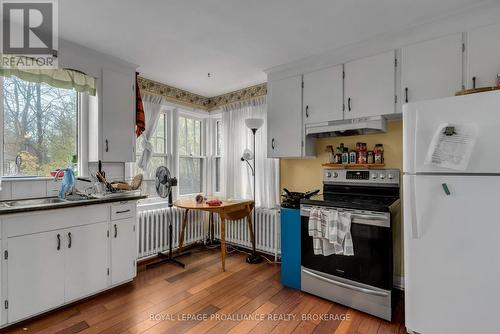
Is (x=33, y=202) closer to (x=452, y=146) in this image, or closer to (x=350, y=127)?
(x=350, y=127)

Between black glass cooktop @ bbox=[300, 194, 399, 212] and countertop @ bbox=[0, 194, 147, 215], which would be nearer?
countertop @ bbox=[0, 194, 147, 215]

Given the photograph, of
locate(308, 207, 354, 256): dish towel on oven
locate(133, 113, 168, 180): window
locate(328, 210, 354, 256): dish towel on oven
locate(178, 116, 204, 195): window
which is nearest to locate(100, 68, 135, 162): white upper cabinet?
locate(133, 113, 168, 180): window

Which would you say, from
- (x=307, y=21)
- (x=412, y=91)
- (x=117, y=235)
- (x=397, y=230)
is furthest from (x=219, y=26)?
(x=397, y=230)

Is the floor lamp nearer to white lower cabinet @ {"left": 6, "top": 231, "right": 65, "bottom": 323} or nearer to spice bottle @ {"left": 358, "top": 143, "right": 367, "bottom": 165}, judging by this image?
spice bottle @ {"left": 358, "top": 143, "right": 367, "bottom": 165}

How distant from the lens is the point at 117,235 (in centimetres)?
243

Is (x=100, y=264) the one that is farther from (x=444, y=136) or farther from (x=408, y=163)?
(x=444, y=136)

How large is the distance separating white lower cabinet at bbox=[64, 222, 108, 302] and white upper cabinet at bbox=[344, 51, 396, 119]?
8.48 feet

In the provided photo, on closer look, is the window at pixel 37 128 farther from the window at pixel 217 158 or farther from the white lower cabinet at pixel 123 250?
the window at pixel 217 158

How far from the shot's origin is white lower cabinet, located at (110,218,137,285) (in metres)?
2.40

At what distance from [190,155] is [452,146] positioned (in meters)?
3.18

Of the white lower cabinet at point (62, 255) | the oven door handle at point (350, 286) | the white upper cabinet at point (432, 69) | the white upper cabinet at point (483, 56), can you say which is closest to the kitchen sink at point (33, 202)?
the white lower cabinet at point (62, 255)

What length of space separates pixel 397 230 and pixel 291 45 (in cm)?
208

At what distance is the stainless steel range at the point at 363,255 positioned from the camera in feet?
6.44

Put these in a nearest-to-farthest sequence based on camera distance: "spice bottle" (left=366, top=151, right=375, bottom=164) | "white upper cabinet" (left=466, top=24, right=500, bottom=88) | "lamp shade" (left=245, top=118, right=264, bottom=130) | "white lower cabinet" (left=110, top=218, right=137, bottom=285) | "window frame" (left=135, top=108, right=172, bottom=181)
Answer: "white upper cabinet" (left=466, top=24, right=500, bottom=88) < "white lower cabinet" (left=110, top=218, right=137, bottom=285) < "spice bottle" (left=366, top=151, right=375, bottom=164) < "lamp shade" (left=245, top=118, right=264, bottom=130) < "window frame" (left=135, top=108, right=172, bottom=181)
